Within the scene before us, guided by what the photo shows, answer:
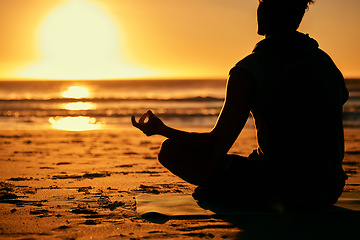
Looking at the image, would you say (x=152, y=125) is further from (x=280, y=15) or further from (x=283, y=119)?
(x=280, y=15)

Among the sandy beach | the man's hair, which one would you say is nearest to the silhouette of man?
the man's hair

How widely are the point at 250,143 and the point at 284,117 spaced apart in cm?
695

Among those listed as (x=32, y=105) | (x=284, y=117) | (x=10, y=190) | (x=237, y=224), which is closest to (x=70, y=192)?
(x=10, y=190)

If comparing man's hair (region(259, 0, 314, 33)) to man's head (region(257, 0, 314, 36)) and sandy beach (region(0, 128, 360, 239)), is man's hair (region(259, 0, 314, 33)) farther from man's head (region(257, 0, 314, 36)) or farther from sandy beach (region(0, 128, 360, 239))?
sandy beach (region(0, 128, 360, 239))

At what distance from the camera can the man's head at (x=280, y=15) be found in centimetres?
314

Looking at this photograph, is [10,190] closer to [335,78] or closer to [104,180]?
[104,180]

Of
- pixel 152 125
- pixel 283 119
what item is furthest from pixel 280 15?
pixel 152 125

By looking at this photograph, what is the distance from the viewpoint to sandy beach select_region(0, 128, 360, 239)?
3.09 m

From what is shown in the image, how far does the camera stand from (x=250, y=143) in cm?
1011

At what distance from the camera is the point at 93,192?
459 cm

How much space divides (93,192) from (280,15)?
234 cm

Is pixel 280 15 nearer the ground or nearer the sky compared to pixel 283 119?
nearer the sky

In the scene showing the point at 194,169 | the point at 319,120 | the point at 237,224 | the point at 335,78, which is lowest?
the point at 237,224

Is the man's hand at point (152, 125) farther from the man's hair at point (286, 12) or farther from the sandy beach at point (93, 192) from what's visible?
the man's hair at point (286, 12)
